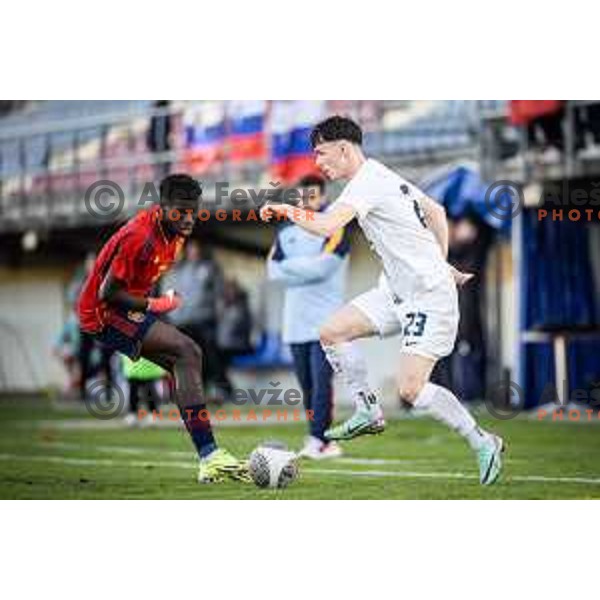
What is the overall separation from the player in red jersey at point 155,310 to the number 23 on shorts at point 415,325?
0.82 m

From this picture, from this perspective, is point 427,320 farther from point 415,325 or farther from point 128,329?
point 128,329

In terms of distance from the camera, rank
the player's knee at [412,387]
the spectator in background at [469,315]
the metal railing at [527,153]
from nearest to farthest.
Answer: the player's knee at [412,387] < the metal railing at [527,153] < the spectator in background at [469,315]

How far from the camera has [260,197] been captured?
888cm

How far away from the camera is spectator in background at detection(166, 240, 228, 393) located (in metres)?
9.83

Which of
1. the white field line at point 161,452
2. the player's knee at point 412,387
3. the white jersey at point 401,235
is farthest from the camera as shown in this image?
the white field line at point 161,452

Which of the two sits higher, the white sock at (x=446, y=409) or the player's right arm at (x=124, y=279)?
the player's right arm at (x=124, y=279)

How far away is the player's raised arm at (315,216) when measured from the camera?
5867 millimetres

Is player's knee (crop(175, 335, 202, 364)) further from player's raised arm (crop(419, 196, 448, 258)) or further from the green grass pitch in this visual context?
player's raised arm (crop(419, 196, 448, 258))

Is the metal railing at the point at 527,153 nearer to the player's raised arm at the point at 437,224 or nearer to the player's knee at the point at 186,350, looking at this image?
the player's raised arm at the point at 437,224

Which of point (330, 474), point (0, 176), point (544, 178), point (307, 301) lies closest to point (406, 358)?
point (330, 474)

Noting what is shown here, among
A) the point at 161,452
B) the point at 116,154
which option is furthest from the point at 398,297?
the point at 116,154

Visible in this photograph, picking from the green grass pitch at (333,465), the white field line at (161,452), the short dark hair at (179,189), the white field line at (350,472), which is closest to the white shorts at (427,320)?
the green grass pitch at (333,465)


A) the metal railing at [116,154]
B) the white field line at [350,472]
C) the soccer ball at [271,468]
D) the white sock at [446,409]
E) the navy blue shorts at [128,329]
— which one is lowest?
the white field line at [350,472]
